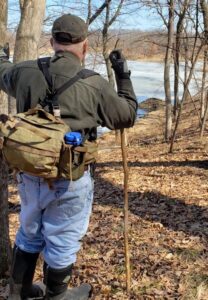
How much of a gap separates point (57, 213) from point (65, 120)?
656 millimetres

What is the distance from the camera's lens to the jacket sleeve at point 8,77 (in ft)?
9.78

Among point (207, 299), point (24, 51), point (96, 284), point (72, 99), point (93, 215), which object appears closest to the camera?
point (72, 99)

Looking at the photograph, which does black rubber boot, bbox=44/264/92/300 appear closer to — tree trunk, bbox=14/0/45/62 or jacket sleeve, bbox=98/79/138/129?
jacket sleeve, bbox=98/79/138/129

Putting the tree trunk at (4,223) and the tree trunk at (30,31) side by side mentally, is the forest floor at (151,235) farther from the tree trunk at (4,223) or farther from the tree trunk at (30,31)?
the tree trunk at (30,31)

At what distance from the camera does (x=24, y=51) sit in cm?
555

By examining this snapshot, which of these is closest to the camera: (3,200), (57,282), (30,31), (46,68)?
(46,68)

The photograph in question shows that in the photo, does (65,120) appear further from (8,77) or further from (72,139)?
(8,77)

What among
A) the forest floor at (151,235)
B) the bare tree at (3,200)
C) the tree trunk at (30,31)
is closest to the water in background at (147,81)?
the forest floor at (151,235)

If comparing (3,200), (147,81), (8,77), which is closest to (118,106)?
(8,77)

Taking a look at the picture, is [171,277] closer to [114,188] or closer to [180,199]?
[180,199]

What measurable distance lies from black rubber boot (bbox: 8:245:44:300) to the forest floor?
0.77 m

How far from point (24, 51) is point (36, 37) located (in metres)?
0.28

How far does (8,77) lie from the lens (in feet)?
9.91

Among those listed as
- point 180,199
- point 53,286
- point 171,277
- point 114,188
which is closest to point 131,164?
point 114,188
